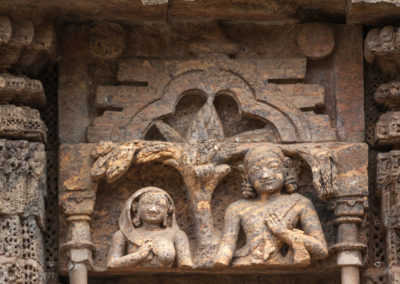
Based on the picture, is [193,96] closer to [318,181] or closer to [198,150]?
[198,150]

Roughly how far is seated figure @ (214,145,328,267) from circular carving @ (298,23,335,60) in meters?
0.80

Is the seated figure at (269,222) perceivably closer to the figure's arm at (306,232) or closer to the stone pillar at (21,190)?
the figure's arm at (306,232)

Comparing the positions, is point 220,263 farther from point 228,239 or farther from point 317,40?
point 317,40

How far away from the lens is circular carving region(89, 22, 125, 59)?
30.9ft

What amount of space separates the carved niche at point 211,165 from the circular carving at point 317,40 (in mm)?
128

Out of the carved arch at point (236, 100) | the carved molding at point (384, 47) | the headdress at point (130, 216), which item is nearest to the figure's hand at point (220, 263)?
the headdress at point (130, 216)

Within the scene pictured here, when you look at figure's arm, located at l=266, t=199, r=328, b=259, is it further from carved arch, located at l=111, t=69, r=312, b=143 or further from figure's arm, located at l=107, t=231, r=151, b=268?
figure's arm, located at l=107, t=231, r=151, b=268

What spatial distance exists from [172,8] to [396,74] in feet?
5.35

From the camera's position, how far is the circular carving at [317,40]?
942cm

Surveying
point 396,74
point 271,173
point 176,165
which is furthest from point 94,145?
point 396,74

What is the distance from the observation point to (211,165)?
912cm

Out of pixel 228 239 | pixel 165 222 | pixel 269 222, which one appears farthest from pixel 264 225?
pixel 165 222

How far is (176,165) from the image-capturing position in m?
9.17

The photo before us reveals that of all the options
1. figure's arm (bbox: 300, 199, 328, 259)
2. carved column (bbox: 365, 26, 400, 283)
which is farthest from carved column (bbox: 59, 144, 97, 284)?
carved column (bbox: 365, 26, 400, 283)
